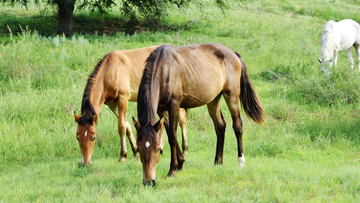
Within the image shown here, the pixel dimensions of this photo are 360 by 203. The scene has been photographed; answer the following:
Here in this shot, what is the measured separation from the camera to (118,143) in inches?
286

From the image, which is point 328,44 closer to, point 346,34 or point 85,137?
point 346,34

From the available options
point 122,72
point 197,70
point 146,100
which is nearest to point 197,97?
point 197,70

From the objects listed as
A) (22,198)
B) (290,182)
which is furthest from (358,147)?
(22,198)

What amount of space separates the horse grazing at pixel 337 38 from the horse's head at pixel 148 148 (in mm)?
7840

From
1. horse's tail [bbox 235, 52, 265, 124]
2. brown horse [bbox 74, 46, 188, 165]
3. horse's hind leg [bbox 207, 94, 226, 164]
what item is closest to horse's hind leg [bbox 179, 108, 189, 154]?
brown horse [bbox 74, 46, 188, 165]

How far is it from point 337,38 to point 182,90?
842 centimetres

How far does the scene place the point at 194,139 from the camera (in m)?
7.60

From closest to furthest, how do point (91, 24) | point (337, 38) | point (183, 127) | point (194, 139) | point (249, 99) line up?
1. point (249, 99)
2. point (183, 127)
3. point (194, 139)
4. point (337, 38)
5. point (91, 24)

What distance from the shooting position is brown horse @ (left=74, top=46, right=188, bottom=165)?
5473 millimetres

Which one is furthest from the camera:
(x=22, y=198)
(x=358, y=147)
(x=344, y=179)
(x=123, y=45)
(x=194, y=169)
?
(x=123, y=45)

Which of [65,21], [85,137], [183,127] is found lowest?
[183,127]

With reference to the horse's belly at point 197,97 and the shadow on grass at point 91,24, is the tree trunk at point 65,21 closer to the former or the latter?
the shadow on grass at point 91,24

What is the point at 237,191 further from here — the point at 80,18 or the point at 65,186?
the point at 80,18

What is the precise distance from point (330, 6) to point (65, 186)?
2207 cm
